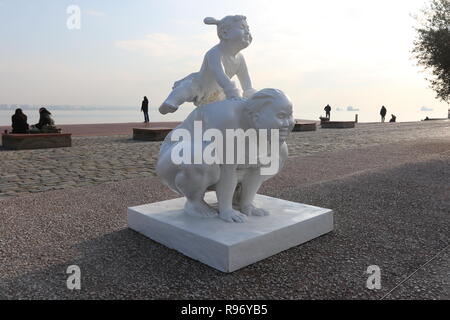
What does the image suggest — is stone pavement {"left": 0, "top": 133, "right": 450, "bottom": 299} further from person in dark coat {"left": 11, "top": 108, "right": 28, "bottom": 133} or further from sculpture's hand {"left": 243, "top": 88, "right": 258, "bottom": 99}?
person in dark coat {"left": 11, "top": 108, "right": 28, "bottom": 133}

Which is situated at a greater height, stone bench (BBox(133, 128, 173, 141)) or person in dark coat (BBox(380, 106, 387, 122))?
person in dark coat (BBox(380, 106, 387, 122))

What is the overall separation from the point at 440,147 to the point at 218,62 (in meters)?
11.0

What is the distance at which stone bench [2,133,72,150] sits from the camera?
1112cm

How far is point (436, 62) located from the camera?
39.9 ft

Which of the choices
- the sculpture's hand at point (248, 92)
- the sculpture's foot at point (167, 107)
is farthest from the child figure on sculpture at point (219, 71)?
the sculpture's hand at point (248, 92)

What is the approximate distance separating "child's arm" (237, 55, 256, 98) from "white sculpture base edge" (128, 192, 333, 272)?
1.16 metres

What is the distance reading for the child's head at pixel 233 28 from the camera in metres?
3.49

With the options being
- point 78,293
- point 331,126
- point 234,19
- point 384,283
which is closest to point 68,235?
point 78,293

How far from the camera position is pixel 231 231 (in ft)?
10.5

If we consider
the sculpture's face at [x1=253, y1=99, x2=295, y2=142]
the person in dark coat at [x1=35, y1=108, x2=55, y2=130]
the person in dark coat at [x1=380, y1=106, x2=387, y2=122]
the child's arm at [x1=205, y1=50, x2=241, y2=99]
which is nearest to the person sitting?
the person in dark coat at [x1=35, y1=108, x2=55, y2=130]

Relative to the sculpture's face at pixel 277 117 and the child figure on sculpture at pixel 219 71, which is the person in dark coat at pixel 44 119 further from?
the sculpture's face at pixel 277 117

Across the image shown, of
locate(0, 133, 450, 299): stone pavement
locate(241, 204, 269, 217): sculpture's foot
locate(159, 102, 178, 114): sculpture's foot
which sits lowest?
locate(0, 133, 450, 299): stone pavement

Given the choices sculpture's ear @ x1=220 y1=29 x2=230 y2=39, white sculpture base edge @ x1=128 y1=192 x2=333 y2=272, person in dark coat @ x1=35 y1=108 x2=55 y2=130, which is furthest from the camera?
person in dark coat @ x1=35 y1=108 x2=55 y2=130

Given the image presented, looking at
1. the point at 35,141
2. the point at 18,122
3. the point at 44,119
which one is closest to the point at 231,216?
the point at 35,141
